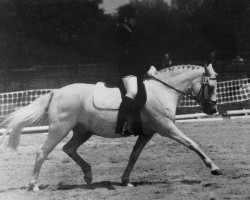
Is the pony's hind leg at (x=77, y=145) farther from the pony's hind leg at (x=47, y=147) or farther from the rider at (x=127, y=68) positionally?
the rider at (x=127, y=68)

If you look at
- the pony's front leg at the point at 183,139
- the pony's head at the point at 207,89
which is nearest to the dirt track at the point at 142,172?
the pony's front leg at the point at 183,139

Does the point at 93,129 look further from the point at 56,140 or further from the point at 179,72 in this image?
the point at 179,72

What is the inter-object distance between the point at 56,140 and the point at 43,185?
69 cm

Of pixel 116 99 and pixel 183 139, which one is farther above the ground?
pixel 116 99

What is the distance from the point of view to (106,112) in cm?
712

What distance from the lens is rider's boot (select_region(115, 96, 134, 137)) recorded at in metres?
7.03

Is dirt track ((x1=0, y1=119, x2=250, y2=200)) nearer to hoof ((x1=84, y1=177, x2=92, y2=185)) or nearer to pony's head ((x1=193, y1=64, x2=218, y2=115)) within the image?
hoof ((x1=84, y1=177, x2=92, y2=185))

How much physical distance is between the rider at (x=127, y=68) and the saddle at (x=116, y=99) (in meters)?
0.07

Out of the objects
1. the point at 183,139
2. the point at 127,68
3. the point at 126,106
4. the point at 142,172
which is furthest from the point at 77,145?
the point at 183,139

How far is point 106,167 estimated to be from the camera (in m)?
8.56

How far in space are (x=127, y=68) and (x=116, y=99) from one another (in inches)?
17.5

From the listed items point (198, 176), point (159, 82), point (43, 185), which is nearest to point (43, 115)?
point (43, 185)

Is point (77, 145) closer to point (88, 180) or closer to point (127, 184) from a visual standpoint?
point (88, 180)

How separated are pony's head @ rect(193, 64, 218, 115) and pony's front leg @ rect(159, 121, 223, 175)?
0.72 metres
